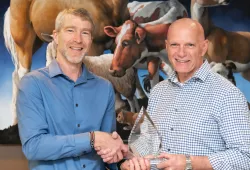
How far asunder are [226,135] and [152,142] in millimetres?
248

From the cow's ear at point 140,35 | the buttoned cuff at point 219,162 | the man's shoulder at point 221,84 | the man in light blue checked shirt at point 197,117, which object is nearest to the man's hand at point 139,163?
the man in light blue checked shirt at point 197,117

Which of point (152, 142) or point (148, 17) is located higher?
point (148, 17)

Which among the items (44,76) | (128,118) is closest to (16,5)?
(128,118)

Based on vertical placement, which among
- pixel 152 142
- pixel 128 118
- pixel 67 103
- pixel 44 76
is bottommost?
pixel 128 118

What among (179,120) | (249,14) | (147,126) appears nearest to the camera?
(147,126)

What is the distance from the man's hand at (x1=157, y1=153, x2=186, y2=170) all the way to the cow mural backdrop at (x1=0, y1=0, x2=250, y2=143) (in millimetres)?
1240

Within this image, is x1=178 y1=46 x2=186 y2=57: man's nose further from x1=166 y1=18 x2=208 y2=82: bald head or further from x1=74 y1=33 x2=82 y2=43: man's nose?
x1=74 y1=33 x2=82 y2=43: man's nose

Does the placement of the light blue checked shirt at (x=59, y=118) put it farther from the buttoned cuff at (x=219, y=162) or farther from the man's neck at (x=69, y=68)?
the buttoned cuff at (x=219, y=162)

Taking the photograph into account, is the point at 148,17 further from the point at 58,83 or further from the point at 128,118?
the point at 58,83

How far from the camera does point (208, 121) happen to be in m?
1.22

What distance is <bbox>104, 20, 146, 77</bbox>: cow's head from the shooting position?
2.36 meters

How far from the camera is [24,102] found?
Result: 4.15 ft

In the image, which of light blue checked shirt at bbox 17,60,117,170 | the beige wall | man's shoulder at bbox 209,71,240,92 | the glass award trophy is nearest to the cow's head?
the beige wall

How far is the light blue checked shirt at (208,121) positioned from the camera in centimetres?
116
